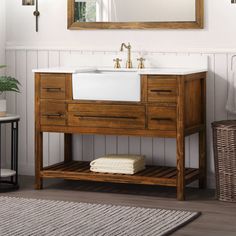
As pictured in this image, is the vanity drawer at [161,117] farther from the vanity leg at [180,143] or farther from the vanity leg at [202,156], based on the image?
the vanity leg at [202,156]

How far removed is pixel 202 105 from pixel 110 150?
79 cm

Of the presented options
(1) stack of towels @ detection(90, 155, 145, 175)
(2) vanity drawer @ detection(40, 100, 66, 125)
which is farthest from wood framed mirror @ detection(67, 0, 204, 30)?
(1) stack of towels @ detection(90, 155, 145, 175)

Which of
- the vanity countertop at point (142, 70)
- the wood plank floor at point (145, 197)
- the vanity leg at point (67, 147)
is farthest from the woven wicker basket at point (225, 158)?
the vanity leg at point (67, 147)

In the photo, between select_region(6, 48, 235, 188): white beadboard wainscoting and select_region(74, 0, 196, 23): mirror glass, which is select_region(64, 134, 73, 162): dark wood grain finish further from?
select_region(74, 0, 196, 23): mirror glass

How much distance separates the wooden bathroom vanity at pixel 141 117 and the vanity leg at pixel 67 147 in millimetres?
255

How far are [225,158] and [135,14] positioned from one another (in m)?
1.22

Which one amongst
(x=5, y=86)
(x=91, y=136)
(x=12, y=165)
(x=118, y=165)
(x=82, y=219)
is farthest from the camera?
(x=91, y=136)

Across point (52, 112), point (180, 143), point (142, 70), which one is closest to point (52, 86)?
point (52, 112)

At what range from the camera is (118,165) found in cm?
495

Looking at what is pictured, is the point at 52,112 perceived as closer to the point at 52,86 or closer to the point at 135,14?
the point at 52,86

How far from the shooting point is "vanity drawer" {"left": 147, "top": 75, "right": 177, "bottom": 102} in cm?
470

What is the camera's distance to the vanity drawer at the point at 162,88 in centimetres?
470

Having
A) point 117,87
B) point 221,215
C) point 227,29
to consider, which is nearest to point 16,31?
point 117,87

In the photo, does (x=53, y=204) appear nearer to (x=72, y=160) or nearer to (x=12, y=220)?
(x=12, y=220)
